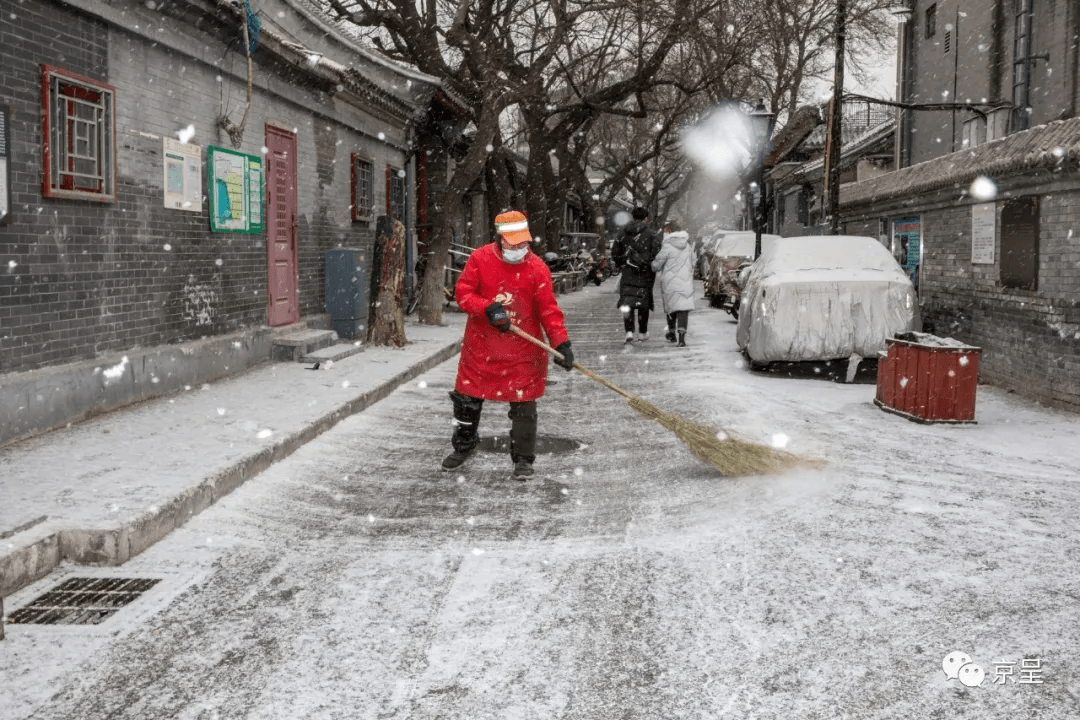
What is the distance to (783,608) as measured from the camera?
4094 mm

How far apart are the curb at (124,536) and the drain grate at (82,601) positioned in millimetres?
156

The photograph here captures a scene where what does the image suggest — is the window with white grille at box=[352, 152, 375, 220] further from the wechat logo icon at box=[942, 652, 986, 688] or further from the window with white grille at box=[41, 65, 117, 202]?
the wechat logo icon at box=[942, 652, 986, 688]

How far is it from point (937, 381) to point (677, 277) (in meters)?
6.19

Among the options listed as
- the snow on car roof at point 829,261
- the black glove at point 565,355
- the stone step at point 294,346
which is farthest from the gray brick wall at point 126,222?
the snow on car roof at point 829,261

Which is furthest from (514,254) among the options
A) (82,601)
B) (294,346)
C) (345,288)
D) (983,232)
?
(345,288)

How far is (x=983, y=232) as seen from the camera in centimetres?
1140

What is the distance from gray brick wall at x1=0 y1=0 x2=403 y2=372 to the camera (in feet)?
23.5

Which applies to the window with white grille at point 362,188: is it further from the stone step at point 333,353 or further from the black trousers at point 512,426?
the black trousers at point 512,426

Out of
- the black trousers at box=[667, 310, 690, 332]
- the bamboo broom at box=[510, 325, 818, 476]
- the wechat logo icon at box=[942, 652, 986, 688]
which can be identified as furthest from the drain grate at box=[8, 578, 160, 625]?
the black trousers at box=[667, 310, 690, 332]

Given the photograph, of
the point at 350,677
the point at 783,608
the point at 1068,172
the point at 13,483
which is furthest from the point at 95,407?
the point at 1068,172

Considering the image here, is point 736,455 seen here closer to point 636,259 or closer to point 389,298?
point 389,298

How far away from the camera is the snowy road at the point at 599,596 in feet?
11.0

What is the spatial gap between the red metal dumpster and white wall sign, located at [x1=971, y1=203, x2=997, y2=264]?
111 inches

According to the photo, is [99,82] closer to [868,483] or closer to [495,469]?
[495,469]
